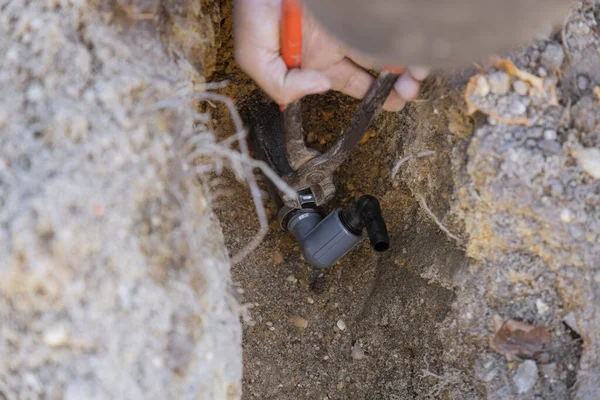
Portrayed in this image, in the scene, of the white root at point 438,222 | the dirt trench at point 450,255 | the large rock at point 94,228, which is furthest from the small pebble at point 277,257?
the large rock at point 94,228

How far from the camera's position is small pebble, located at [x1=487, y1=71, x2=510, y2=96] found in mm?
1250

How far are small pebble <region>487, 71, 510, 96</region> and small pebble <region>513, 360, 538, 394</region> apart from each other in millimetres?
622

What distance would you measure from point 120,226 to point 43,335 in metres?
0.21

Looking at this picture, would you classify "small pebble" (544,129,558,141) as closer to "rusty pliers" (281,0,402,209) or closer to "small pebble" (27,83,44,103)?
"rusty pliers" (281,0,402,209)

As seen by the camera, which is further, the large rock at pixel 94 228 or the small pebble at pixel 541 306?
the small pebble at pixel 541 306

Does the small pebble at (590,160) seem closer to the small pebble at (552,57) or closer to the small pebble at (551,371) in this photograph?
the small pebble at (552,57)

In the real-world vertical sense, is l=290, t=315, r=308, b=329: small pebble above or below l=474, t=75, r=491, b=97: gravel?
below

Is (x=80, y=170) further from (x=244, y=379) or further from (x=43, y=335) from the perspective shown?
(x=244, y=379)

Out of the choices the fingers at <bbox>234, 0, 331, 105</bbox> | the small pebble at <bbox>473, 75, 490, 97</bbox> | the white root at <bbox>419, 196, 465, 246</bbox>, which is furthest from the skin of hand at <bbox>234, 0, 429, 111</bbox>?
the white root at <bbox>419, 196, 465, 246</bbox>

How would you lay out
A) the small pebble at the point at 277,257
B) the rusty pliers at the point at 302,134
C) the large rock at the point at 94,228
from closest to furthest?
the large rock at the point at 94,228 → the rusty pliers at the point at 302,134 → the small pebble at the point at 277,257

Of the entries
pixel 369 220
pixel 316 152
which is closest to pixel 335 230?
pixel 369 220

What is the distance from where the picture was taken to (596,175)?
3.98 feet

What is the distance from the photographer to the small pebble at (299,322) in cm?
176

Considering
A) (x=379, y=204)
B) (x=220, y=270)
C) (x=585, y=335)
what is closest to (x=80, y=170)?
(x=220, y=270)
